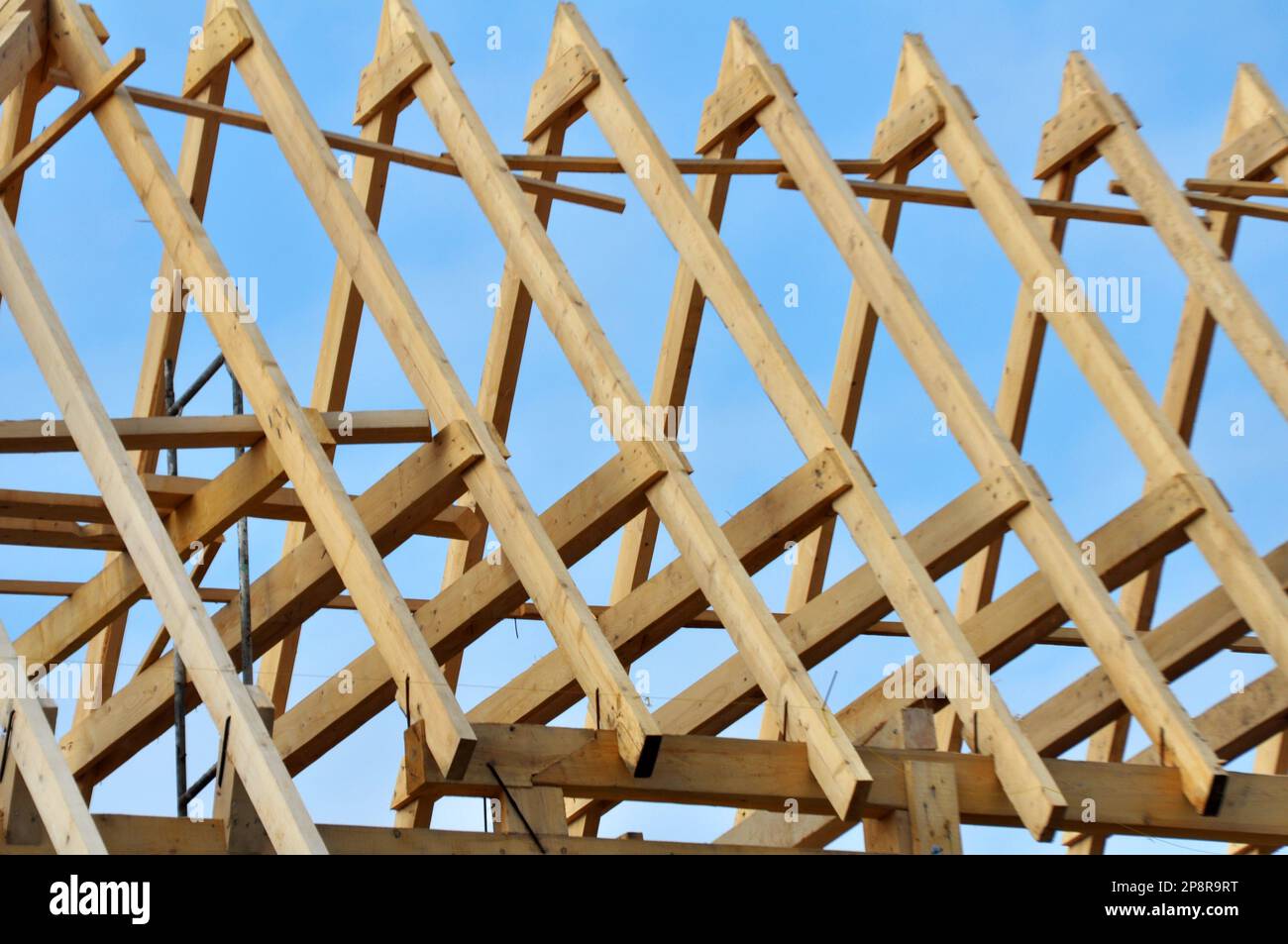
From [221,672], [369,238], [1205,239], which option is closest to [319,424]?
[369,238]

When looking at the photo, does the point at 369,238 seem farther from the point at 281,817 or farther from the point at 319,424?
the point at 281,817

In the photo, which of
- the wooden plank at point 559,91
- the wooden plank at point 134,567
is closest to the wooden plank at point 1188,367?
the wooden plank at point 559,91

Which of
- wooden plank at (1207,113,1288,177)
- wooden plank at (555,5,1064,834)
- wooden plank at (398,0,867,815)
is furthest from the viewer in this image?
wooden plank at (1207,113,1288,177)

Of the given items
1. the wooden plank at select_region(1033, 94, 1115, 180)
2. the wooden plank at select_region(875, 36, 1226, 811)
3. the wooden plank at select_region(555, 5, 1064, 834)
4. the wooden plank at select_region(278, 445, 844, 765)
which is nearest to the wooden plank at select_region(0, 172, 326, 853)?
the wooden plank at select_region(278, 445, 844, 765)

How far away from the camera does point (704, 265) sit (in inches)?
389

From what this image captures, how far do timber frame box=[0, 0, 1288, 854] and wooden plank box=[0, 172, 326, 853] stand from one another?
0.01m

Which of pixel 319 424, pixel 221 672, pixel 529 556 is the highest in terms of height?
pixel 319 424

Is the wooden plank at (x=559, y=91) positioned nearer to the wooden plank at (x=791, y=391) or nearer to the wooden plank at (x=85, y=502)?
the wooden plank at (x=791, y=391)

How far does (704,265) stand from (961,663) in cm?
230

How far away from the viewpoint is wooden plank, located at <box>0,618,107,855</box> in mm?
6605

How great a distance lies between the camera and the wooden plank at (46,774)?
661 centimetres

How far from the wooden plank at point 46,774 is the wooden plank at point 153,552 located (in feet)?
1.70

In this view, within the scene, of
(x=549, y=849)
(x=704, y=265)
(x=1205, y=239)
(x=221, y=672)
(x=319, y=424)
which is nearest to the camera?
(x=221, y=672)

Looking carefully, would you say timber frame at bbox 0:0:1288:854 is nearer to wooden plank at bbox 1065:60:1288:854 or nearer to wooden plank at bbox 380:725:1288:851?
wooden plank at bbox 380:725:1288:851
